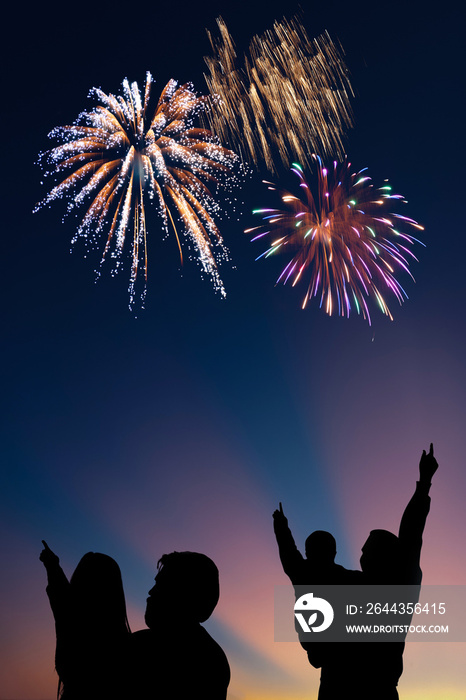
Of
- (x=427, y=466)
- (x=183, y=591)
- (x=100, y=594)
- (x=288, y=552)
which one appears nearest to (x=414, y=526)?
(x=427, y=466)

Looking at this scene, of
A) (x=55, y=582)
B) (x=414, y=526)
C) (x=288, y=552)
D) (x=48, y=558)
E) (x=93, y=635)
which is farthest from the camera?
(x=288, y=552)

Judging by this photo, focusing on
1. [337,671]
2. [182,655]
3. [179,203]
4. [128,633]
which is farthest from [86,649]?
[179,203]

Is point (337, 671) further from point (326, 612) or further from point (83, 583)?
point (83, 583)

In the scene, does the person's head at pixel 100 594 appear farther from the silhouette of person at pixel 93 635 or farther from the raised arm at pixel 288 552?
the raised arm at pixel 288 552

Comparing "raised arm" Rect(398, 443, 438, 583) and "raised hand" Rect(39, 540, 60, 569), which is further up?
"raised arm" Rect(398, 443, 438, 583)

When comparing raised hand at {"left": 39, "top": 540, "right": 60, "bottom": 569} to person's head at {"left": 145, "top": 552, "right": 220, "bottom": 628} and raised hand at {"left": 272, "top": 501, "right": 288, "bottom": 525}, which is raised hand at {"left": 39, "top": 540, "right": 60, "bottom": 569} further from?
raised hand at {"left": 272, "top": 501, "right": 288, "bottom": 525}

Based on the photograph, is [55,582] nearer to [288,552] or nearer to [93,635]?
Result: [93,635]

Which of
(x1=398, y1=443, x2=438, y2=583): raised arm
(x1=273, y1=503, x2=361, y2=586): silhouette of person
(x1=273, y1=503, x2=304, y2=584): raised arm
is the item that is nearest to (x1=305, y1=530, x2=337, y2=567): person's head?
(x1=273, y1=503, x2=361, y2=586): silhouette of person
